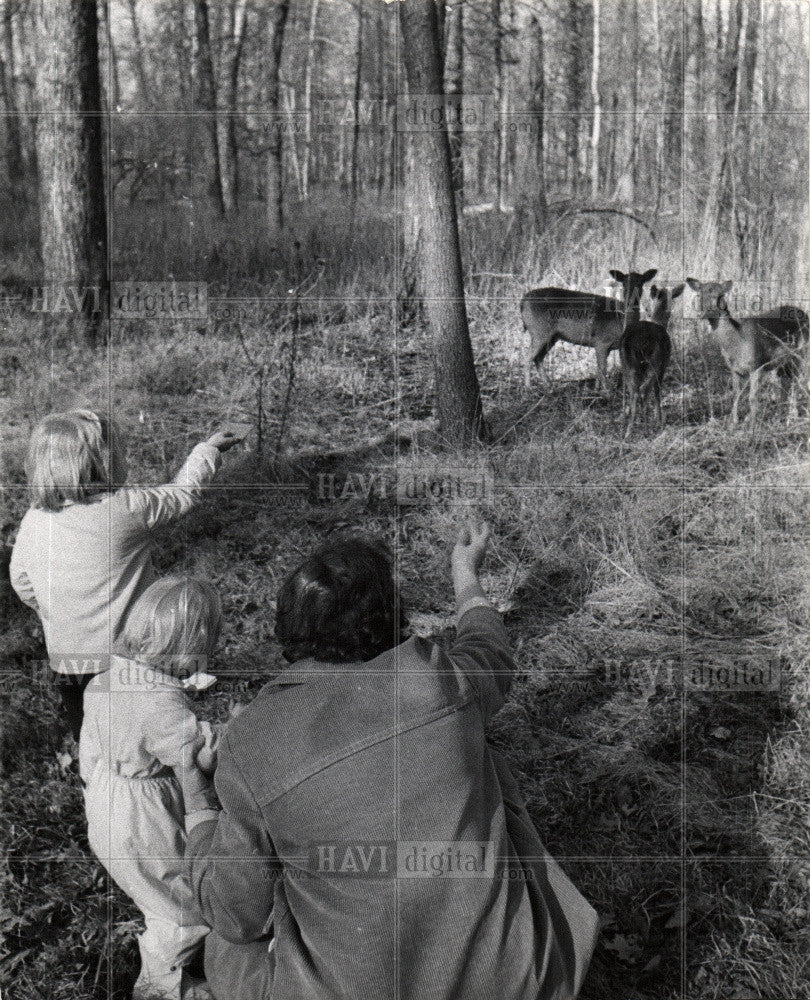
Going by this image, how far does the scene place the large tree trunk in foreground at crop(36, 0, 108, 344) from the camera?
4.91 meters

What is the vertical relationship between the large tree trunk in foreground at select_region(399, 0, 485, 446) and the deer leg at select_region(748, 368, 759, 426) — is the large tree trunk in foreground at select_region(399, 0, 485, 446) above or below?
above

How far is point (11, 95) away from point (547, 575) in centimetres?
489

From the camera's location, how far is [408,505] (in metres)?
4.38

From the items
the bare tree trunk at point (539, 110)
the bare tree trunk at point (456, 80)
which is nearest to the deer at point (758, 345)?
the bare tree trunk at point (539, 110)

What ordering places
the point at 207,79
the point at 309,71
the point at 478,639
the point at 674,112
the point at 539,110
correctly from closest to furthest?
the point at 478,639 < the point at 674,112 < the point at 539,110 < the point at 207,79 < the point at 309,71

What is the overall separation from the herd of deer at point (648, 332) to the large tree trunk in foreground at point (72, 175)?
89.9 inches

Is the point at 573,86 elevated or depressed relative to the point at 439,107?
elevated

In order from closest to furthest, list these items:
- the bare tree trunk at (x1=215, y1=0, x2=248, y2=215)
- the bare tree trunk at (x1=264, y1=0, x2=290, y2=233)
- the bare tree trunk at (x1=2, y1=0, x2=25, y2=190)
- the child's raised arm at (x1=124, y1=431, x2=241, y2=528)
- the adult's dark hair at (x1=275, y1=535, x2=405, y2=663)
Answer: the adult's dark hair at (x1=275, y1=535, x2=405, y2=663), the child's raised arm at (x1=124, y1=431, x2=241, y2=528), the bare tree trunk at (x1=2, y1=0, x2=25, y2=190), the bare tree trunk at (x1=215, y1=0, x2=248, y2=215), the bare tree trunk at (x1=264, y1=0, x2=290, y2=233)

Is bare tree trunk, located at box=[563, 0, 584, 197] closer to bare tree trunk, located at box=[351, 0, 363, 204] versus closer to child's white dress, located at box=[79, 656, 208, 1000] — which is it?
bare tree trunk, located at box=[351, 0, 363, 204]

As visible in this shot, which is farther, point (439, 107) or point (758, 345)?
point (758, 345)

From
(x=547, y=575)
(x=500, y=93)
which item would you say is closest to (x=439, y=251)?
(x=547, y=575)

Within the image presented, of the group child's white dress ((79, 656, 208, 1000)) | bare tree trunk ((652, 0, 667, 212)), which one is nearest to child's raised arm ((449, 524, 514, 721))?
child's white dress ((79, 656, 208, 1000))

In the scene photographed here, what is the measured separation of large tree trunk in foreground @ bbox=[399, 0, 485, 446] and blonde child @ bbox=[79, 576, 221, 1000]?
213 centimetres

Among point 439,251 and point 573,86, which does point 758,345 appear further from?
point 573,86
